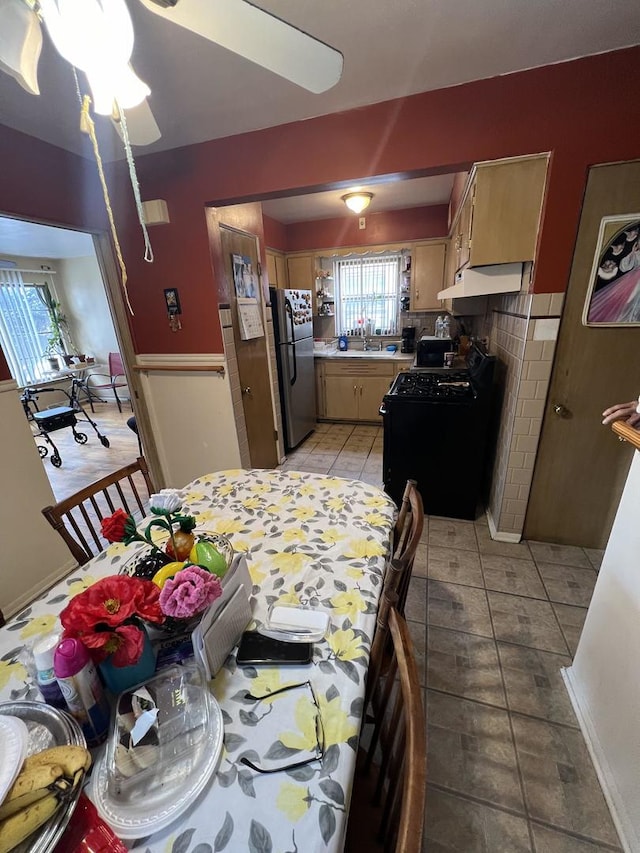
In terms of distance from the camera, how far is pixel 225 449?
2.70 meters

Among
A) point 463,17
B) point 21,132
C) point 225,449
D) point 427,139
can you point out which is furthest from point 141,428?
point 463,17

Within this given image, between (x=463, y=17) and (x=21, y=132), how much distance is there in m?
2.20

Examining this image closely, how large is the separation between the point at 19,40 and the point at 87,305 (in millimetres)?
6305

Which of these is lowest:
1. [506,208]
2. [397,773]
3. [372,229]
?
[397,773]

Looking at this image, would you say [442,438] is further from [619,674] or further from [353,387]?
[353,387]

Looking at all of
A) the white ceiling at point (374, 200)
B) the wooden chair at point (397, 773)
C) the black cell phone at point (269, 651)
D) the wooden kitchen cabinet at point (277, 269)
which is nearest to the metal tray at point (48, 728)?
the black cell phone at point (269, 651)

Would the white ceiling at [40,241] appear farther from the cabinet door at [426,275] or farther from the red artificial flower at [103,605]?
the red artificial flower at [103,605]

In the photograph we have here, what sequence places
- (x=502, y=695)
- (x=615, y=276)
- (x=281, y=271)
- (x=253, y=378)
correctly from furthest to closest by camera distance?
(x=281, y=271) → (x=253, y=378) → (x=615, y=276) → (x=502, y=695)

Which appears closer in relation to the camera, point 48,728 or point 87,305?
point 48,728

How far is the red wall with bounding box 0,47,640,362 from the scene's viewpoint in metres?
1.52

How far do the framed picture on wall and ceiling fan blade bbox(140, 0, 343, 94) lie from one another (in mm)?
1441

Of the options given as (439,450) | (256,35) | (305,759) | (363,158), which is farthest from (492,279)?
(305,759)

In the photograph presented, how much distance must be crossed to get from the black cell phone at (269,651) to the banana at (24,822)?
0.35m

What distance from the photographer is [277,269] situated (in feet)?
14.1
